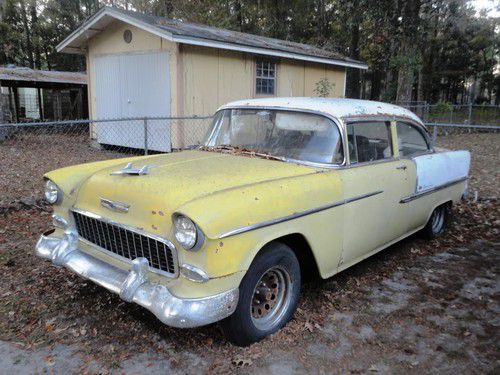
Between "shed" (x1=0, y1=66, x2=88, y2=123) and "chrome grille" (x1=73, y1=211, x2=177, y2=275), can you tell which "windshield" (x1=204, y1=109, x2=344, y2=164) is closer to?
"chrome grille" (x1=73, y1=211, x2=177, y2=275)

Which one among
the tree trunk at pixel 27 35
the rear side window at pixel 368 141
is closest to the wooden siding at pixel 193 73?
the rear side window at pixel 368 141

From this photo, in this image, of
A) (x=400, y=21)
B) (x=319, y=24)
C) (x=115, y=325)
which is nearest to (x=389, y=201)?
(x=115, y=325)

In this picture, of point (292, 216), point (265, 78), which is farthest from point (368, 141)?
point (265, 78)

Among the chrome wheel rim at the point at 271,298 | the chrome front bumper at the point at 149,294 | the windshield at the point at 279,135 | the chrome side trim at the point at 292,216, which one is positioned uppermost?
the windshield at the point at 279,135

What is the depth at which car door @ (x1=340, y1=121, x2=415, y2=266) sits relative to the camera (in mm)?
3680

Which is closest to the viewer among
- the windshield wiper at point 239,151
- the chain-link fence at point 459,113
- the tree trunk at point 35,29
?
the windshield wiper at point 239,151

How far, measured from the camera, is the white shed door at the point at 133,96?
11.2m

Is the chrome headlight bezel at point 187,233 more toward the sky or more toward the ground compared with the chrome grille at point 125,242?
more toward the sky

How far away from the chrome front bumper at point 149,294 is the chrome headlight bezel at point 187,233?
0.33 meters

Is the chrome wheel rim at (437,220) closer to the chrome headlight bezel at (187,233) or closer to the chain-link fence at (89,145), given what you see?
the chrome headlight bezel at (187,233)

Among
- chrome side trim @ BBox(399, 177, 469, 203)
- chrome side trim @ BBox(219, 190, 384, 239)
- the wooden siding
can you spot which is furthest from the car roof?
the wooden siding

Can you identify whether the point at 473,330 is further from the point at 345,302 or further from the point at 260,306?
the point at 260,306

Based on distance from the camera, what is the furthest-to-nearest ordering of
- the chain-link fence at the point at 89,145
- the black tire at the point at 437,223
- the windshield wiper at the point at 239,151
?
the chain-link fence at the point at 89,145 → the black tire at the point at 437,223 → the windshield wiper at the point at 239,151

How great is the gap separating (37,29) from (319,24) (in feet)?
69.1
